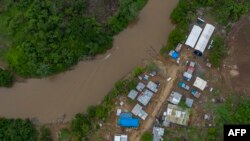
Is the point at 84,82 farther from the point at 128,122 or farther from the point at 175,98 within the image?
the point at 175,98

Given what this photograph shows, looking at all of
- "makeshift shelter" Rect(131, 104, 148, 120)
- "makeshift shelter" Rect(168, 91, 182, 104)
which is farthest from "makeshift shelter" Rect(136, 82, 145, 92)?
"makeshift shelter" Rect(168, 91, 182, 104)

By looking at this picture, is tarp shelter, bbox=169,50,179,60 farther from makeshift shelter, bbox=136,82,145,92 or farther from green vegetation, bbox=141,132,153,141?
green vegetation, bbox=141,132,153,141

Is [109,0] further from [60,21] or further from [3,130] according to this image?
[3,130]

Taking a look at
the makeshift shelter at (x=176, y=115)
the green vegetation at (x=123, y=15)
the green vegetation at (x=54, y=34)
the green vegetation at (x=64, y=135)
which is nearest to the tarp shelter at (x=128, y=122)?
the makeshift shelter at (x=176, y=115)

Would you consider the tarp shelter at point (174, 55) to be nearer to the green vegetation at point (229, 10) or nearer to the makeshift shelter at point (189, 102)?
the makeshift shelter at point (189, 102)

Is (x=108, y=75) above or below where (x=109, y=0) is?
below

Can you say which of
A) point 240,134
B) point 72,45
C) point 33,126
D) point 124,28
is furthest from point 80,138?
point 240,134
